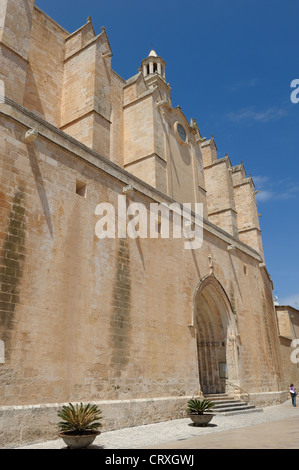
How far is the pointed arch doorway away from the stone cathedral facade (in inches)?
1.8

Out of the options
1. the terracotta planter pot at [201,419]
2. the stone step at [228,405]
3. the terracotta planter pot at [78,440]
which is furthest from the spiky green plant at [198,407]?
the terracotta planter pot at [78,440]

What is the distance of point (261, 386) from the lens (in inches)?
625

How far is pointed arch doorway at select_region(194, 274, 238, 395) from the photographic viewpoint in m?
14.2

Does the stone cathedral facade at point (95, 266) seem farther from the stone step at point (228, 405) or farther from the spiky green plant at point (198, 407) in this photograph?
the spiky green plant at point (198, 407)

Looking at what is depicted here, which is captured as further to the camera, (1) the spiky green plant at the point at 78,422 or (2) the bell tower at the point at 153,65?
(2) the bell tower at the point at 153,65

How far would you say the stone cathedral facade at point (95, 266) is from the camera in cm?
718

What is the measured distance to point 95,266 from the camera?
8945 millimetres

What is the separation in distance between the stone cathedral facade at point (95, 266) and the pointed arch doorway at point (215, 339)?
0.05 meters

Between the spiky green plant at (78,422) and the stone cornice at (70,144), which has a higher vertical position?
the stone cornice at (70,144)

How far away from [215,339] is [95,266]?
7927mm

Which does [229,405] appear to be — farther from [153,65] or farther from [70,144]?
[153,65]
